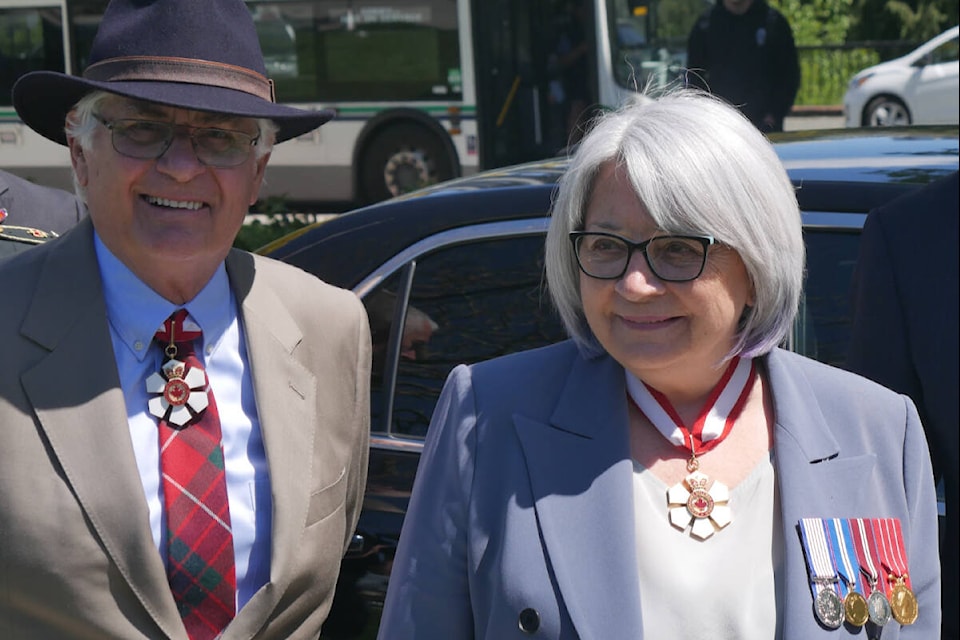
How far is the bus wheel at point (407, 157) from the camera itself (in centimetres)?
1401

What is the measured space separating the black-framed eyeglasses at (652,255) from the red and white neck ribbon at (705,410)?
0.75 ft

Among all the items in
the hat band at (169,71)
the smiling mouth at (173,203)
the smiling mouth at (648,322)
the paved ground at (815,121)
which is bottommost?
the paved ground at (815,121)

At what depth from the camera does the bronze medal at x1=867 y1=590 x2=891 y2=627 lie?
2.10 m

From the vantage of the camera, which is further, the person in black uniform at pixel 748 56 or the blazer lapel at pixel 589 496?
the person in black uniform at pixel 748 56

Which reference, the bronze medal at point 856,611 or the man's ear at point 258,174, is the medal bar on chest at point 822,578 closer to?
the bronze medal at point 856,611

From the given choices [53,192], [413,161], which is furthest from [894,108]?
[53,192]

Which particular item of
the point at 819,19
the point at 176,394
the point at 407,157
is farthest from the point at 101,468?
the point at 819,19

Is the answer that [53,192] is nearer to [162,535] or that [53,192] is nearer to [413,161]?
[162,535]

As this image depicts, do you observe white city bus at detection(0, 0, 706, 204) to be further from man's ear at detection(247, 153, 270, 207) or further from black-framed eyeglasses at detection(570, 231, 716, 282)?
black-framed eyeglasses at detection(570, 231, 716, 282)

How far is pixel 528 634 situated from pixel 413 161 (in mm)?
12233

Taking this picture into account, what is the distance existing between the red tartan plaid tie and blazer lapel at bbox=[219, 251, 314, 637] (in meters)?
0.06

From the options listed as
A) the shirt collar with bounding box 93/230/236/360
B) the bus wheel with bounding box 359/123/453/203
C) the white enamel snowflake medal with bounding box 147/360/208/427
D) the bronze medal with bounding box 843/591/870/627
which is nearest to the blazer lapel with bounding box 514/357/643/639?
the bronze medal with bounding box 843/591/870/627

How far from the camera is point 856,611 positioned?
2.10 m

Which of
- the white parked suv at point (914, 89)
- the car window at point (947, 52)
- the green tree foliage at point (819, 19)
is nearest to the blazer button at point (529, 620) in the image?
the white parked suv at point (914, 89)
